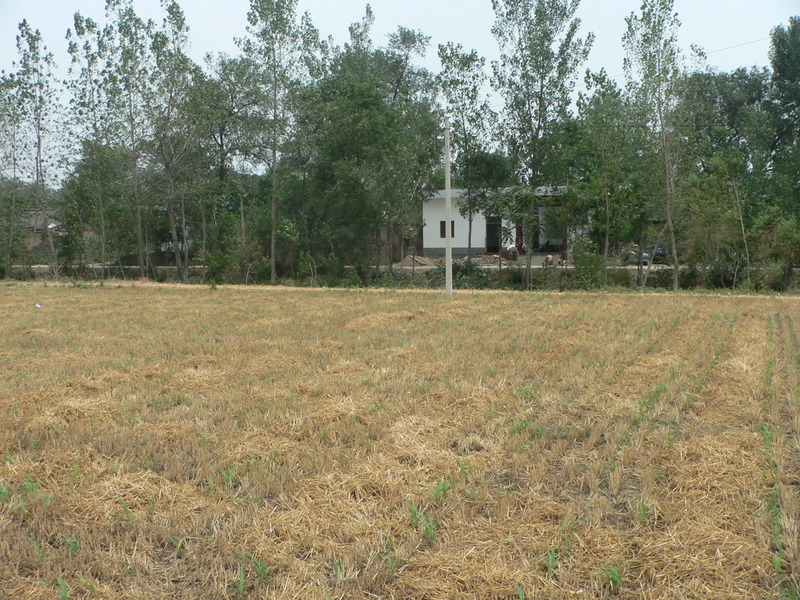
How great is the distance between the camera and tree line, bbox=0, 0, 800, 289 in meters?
25.5

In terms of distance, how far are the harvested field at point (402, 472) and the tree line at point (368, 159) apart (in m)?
18.0

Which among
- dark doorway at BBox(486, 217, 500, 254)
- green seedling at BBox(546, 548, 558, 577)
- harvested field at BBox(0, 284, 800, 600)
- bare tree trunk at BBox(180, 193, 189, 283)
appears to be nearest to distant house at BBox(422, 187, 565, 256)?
dark doorway at BBox(486, 217, 500, 254)

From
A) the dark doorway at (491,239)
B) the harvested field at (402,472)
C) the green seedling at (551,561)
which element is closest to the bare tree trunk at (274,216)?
A: the dark doorway at (491,239)

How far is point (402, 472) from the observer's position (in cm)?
442

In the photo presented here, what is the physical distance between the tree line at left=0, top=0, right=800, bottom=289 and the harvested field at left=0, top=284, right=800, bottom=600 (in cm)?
1800

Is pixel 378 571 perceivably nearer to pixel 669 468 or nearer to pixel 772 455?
pixel 669 468

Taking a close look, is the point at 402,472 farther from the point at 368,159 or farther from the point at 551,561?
the point at 368,159

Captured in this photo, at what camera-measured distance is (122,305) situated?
16.6 metres

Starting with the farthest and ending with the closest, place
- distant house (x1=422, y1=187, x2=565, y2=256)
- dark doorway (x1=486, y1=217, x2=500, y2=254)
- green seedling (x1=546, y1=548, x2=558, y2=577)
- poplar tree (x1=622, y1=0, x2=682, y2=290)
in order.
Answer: dark doorway (x1=486, y1=217, x2=500, y2=254), distant house (x1=422, y1=187, x2=565, y2=256), poplar tree (x1=622, y1=0, x2=682, y2=290), green seedling (x1=546, y1=548, x2=558, y2=577)

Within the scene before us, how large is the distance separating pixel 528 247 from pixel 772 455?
2346 cm

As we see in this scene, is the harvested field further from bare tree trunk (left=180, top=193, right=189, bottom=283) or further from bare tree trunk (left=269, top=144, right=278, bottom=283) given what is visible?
bare tree trunk (left=180, top=193, right=189, bottom=283)

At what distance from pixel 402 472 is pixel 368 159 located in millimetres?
24746

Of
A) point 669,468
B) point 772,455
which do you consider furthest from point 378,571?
point 772,455

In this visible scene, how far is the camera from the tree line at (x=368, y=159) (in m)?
25.5
